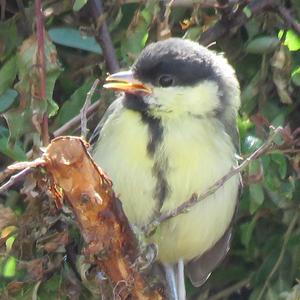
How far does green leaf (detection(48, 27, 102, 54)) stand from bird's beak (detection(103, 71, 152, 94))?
353mm

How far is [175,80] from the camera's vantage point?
2900mm

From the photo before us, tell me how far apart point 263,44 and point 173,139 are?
0.55 m

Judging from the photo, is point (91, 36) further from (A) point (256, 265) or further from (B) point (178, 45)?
(A) point (256, 265)

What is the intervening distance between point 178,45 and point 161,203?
0.39m

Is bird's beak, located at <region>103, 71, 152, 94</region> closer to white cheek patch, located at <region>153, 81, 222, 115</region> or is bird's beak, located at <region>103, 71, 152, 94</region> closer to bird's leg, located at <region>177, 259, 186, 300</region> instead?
white cheek patch, located at <region>153, 81, 222, 115</region>

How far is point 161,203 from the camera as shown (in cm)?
286

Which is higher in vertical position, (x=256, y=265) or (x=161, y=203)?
(x=161, y=203)

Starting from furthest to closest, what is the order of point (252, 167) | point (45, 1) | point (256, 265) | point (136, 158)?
1. point (256, 265)
2. point (45, 1)
3. point (252, 167)
4. point (136, 158)

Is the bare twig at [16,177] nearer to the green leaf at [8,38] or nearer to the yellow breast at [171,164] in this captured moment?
the yellow breast at [171,164]

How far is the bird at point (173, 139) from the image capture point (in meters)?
2.81

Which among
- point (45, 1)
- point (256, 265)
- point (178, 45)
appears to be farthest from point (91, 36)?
point (256, 265)

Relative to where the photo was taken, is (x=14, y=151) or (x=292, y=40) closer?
(x=14, y=151)

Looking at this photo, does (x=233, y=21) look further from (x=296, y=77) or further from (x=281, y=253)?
(x=281, y=253)

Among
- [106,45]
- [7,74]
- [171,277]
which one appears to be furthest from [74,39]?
[171,277]
